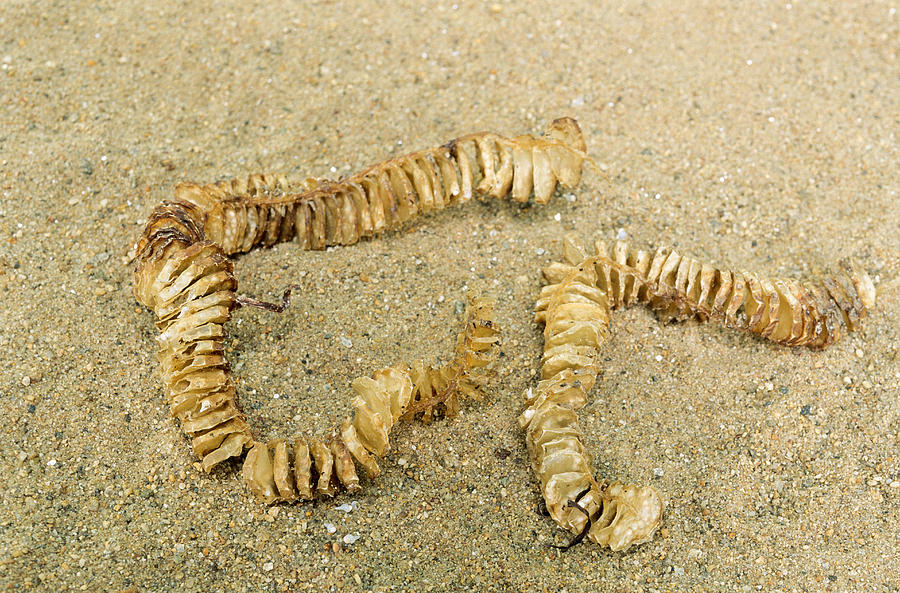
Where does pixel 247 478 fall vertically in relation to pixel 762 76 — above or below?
below

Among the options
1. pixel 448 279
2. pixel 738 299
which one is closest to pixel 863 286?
pixel 738 299

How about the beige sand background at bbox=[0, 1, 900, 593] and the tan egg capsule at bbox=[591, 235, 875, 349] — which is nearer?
the beige sand background at bbox=[0, 1, 900, 593]

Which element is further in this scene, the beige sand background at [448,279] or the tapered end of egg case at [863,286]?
the tapered end of egg case at [863,286]

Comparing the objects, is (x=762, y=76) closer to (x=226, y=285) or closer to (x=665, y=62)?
(x=665, y=62)

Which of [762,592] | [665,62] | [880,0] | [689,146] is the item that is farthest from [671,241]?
[880,0]

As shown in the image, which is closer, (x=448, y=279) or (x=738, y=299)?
(x=738, y=299)

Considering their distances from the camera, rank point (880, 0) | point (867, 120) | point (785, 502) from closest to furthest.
Result: point (785, 502) → point (867, 120) → point (880, 0)

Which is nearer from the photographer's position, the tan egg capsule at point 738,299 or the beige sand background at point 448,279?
the beige sand background at point 448,279

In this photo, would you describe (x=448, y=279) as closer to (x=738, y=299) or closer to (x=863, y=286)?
(x=738, y=299)
